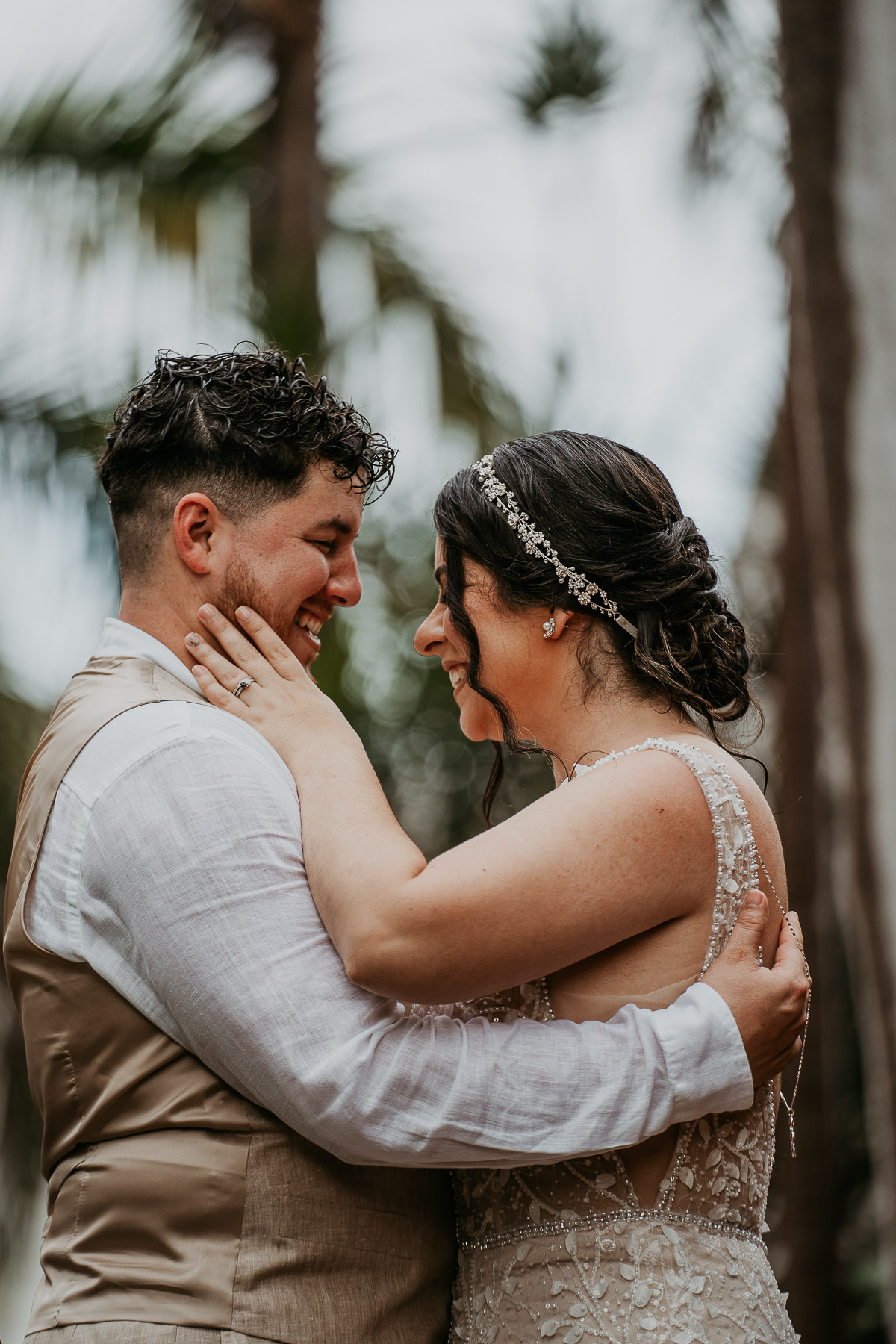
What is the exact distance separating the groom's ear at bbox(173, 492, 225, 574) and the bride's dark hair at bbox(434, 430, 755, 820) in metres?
0.54

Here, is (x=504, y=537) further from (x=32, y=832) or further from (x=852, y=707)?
(x=852, y=707)

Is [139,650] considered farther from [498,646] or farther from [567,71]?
[567,71]

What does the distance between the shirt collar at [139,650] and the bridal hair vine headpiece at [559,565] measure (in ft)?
2.52

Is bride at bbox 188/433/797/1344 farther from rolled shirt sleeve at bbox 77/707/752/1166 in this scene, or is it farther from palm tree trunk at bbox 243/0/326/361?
palm tree trunk at bbox 243/0/326/361

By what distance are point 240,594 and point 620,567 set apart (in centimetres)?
83

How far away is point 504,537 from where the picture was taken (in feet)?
8.63

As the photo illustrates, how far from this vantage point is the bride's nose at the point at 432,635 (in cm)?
274

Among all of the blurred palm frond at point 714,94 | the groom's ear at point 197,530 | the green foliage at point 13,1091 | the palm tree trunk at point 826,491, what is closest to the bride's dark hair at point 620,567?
the groom's ear at point 197,530

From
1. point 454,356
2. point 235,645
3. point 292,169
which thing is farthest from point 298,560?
point 292,169

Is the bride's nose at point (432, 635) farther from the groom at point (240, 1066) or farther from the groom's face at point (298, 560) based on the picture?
the groom at point (240, 1066)

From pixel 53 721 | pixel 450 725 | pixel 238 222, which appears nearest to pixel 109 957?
pixel 53 721

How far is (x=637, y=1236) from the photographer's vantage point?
2.26 metres

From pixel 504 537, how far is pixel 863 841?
5184mm

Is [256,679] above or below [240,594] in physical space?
below
